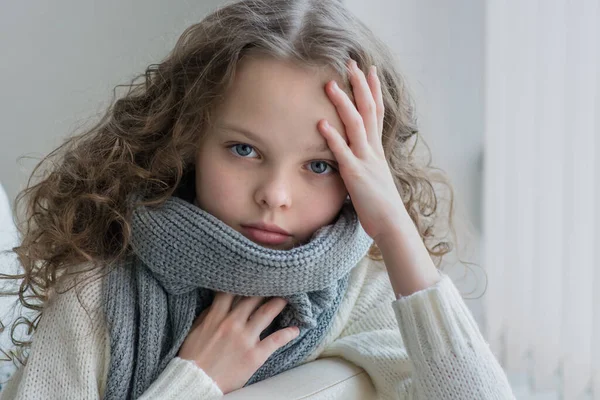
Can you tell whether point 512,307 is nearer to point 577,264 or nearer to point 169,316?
point 577,264

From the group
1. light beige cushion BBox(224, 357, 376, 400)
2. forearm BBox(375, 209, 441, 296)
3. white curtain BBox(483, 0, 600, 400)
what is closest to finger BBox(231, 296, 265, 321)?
light beige cushion BBox(224, 357, 376, 400)

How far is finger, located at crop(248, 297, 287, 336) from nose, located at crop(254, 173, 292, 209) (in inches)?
6.9

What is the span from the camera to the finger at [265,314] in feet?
3.82

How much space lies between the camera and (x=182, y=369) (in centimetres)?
110

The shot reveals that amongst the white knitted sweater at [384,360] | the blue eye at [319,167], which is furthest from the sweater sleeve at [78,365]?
the blue eye at [319,167]

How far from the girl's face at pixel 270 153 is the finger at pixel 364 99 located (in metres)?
0.03

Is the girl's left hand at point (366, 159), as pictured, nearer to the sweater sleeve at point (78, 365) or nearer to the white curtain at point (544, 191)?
the sweater sleeve at point (78, 365)

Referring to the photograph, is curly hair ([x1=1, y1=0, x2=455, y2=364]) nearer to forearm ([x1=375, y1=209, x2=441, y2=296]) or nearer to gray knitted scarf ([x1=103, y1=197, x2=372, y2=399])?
gray knitted scarf ([x1=103, y1=197, x2=372, y2=399])

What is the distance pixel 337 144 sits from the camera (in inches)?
42.9

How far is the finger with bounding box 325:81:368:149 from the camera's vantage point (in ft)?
3.57

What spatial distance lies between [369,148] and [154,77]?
349mm

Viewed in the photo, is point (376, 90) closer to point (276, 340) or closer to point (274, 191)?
point (274, 191)

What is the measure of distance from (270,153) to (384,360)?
0.35 metres

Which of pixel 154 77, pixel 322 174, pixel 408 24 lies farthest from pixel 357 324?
pixel 408 24
